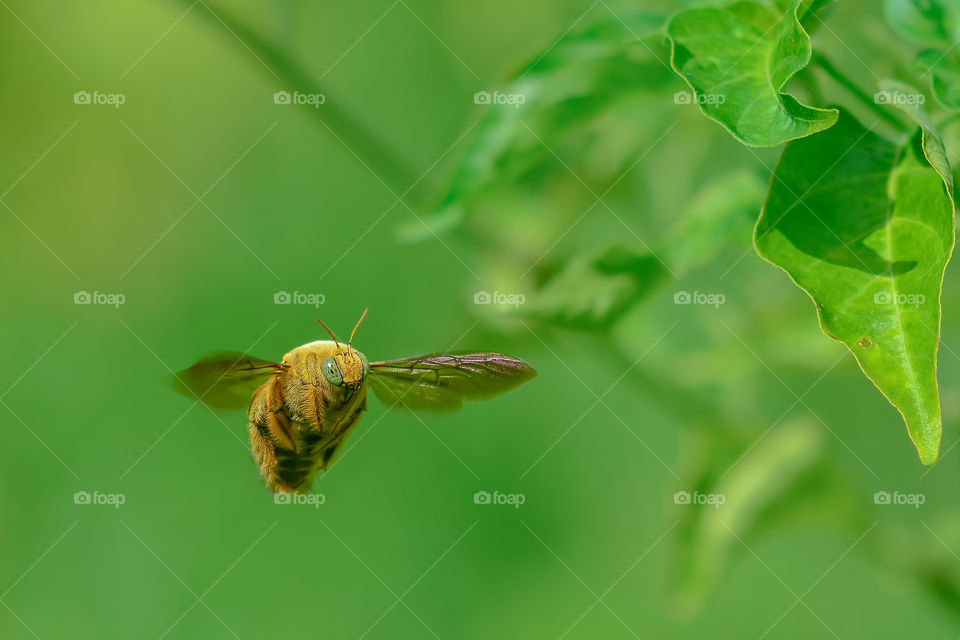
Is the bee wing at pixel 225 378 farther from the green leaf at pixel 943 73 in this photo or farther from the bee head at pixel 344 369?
the green leaf at pixel 943 73

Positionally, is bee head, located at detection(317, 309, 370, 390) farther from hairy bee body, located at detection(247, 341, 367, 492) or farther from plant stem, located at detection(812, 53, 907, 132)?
plant stem, located at detection(812, 53, 907, 132)

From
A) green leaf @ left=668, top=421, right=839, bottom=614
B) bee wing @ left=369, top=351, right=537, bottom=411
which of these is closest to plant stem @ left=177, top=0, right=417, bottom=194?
bee wing @ left=369, top=351, right=537, bottom=411

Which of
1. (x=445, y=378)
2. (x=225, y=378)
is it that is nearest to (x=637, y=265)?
(x=445, y=378)

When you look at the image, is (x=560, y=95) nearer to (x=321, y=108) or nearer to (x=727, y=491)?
(x=321, y=108)

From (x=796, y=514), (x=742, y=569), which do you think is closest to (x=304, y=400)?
(x=796, y=514)

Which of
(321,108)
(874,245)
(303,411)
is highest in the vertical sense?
(321,108)

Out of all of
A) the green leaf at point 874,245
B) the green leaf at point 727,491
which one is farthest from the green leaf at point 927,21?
the green leaf at point 727,491

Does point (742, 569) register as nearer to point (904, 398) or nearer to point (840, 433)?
point (840, 433)
